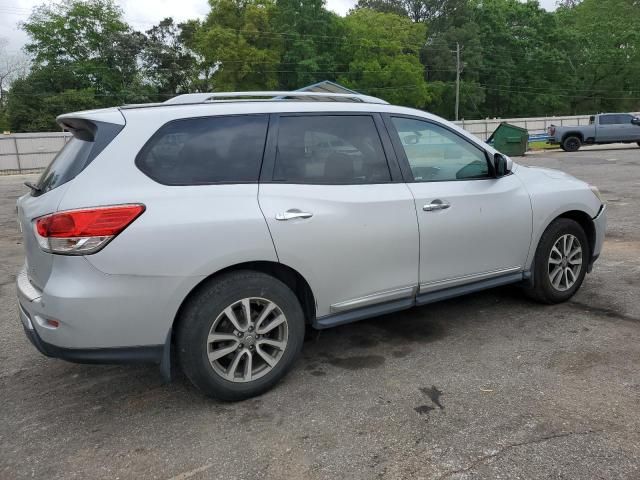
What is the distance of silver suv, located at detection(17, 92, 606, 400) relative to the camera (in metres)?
2.88

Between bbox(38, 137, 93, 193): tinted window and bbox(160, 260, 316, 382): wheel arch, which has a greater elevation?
bbox(38, 137, 93, 193): tinted window

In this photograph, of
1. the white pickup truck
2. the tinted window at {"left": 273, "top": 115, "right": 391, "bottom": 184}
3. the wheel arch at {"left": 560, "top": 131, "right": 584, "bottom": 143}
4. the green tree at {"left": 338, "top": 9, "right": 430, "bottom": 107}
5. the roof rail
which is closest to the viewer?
the tinted window at {"left": 273, "top": 115, "right": 391, "bottom": 184}

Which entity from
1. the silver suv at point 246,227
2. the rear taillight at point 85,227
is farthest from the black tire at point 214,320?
the rear taillight at point 85,227

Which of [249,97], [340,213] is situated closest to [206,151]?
[249,97]

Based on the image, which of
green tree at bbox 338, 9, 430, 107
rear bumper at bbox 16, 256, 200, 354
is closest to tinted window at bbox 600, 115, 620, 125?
rear bumper at bbox 16, 256, 200, 354

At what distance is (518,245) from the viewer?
4348 millimetres

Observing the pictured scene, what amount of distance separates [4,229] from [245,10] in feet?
170

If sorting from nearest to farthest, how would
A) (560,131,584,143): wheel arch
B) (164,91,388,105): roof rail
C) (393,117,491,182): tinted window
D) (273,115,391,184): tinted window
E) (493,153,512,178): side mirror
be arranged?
(273,115,391,184): tinted window < (164,91,388,105): roof rail < (393,117,491,182): tinted window < (493,153,512,178): side mirror < (560,131,584,143): wheel arch

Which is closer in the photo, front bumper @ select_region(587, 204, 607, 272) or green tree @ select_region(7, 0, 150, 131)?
front bumper @ select_region(587, 204, 607, 272)

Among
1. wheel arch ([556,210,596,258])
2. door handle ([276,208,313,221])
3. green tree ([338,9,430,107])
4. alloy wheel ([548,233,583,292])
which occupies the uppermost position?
green tree ([338,9,430,107])

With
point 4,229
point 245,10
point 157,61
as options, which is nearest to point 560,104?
point 245,10

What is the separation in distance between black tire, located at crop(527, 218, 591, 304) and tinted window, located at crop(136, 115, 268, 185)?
2549 millimetres

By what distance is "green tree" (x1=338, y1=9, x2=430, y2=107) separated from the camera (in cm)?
5569

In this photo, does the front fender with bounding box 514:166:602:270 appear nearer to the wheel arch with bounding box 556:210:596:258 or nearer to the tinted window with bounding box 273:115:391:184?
the wheel arch with bounding box 556:210:596:258
